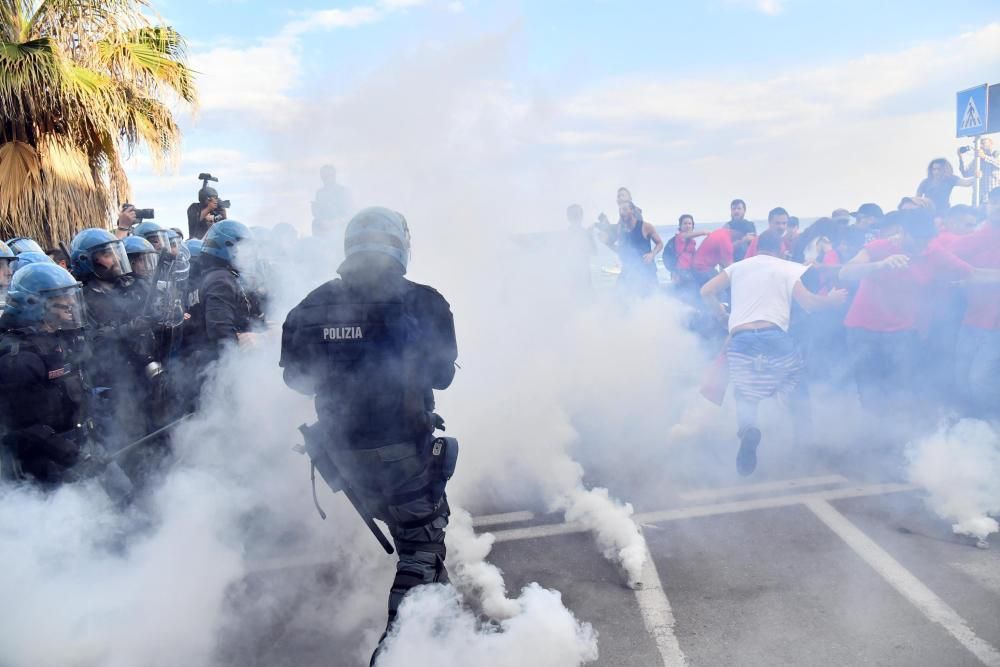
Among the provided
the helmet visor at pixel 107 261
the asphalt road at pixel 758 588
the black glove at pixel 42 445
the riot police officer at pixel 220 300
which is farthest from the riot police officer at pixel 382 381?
the helmet visor at pixel 107 261

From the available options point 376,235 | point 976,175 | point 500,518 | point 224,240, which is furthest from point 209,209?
point 976,175

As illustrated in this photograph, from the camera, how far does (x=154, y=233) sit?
6.78 meters

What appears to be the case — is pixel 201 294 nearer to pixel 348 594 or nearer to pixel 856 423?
pixel 348 594

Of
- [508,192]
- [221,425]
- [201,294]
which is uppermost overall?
[508,192]

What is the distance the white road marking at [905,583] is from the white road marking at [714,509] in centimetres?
13

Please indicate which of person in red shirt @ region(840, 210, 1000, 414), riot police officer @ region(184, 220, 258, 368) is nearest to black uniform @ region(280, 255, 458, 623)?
riot police officer @ region(184, 220, 258, 368)

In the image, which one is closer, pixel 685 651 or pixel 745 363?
pixel 685 651

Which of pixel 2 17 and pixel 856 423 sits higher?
pixel 2 17

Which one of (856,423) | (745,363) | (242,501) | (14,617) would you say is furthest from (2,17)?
(856,423)

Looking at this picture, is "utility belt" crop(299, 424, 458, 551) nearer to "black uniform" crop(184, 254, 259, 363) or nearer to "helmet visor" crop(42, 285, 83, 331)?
"helmet visor" crop(42, 285, 83, 331)

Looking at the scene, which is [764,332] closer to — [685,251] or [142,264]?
[685,251]

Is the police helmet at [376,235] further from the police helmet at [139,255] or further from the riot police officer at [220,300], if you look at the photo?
the police helmet at [139,255]

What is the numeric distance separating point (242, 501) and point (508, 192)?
10.3 feet

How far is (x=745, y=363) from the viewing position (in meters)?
5.17
